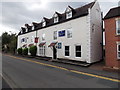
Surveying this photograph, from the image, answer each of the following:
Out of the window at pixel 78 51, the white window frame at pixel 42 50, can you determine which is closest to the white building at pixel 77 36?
the window at pixel 78 51

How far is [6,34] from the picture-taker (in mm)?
45031

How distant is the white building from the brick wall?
228 cm

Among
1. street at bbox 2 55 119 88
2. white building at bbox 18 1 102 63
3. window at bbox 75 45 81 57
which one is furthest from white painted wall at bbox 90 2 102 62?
street at bbox 2 55 119 88

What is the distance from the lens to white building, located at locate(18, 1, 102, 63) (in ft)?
44.7

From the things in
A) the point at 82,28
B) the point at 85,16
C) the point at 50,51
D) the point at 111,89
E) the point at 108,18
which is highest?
the point at 85,16

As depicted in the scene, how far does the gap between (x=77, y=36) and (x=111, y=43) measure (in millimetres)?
4955

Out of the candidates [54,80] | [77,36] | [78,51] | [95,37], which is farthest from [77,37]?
[54,80]

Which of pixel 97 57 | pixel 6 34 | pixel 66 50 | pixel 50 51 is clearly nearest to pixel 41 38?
pixel 50 51

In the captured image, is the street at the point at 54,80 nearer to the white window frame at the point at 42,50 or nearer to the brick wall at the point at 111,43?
the brick wall at the point at 111,43

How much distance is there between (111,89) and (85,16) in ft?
36.1

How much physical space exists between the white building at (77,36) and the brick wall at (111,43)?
2.28 m

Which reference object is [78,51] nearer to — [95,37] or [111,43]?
[95,37]

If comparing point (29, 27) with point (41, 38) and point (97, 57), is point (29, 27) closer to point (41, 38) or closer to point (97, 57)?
point (41, 38)

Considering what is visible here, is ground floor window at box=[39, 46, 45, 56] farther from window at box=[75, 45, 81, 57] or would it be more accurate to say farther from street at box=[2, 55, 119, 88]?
street at box=[2, 55, 119, 88]
